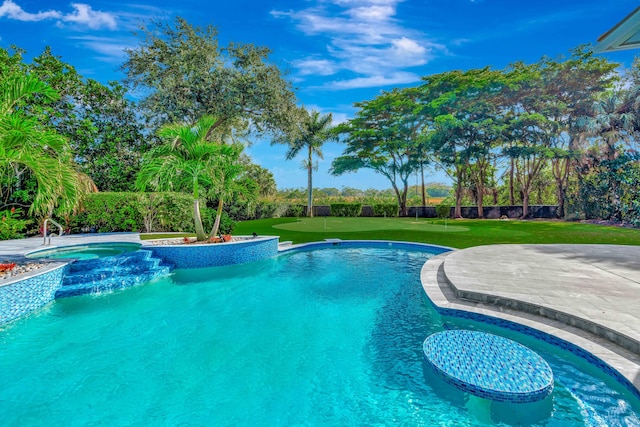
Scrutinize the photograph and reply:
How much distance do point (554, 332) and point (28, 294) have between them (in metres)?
8.56

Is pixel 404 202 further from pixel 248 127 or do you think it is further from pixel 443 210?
pixel 248 127

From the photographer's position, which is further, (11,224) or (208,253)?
(11,224)

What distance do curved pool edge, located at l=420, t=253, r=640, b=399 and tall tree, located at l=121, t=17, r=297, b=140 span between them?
14782 mm

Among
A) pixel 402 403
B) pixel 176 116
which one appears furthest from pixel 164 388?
pixel 176 116

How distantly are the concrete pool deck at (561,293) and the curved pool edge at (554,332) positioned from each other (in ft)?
0.03

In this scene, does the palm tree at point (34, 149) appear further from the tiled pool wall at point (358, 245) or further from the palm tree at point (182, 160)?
the tiled pool wall at point (358, 245)

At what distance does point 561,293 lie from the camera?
4.97 m

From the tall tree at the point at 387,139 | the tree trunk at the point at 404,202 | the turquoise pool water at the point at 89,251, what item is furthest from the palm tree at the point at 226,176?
the tree trunk at the point at 404,202

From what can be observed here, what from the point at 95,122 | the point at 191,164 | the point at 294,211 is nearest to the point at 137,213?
the point at 191,164

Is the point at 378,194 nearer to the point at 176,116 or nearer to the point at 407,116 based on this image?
the point at 407,116

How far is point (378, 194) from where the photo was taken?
130 feet

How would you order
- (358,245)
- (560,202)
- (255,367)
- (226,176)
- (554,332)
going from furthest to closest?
(560,202), (358,245), (226,176), (554,332), (255,367)

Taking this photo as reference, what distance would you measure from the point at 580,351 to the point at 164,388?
481 centimetres

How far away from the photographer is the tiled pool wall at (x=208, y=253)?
29.1 feet
